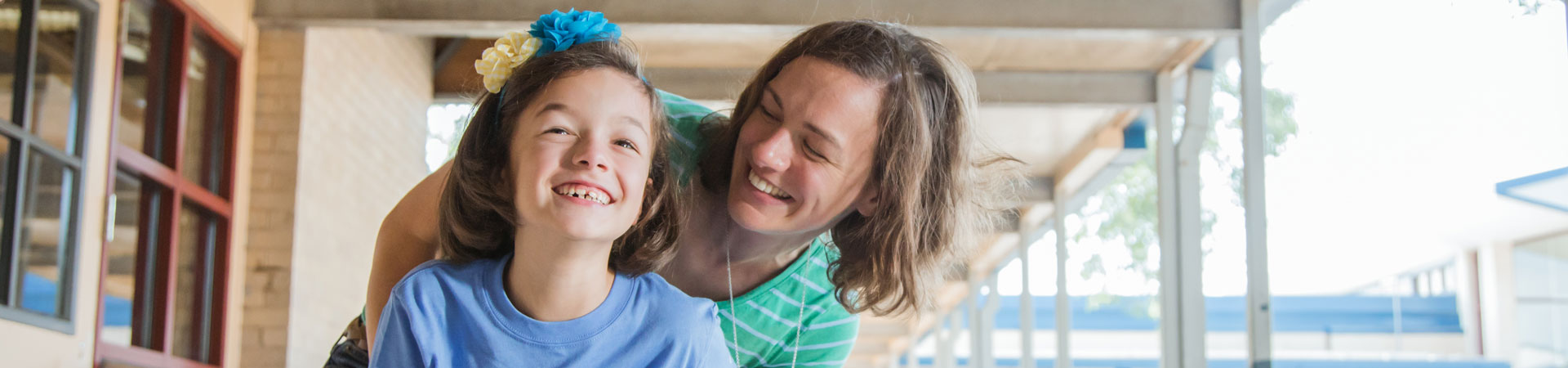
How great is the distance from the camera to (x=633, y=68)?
2.09 m

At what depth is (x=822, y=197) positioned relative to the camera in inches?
87.9

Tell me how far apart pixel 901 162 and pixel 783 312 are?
14.3 inches

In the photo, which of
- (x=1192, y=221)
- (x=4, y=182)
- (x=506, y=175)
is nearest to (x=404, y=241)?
(x=506, y=175)

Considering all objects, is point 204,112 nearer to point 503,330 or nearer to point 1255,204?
point 503,330

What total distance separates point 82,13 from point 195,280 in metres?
1.45

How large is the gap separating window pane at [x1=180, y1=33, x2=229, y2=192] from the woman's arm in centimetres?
348

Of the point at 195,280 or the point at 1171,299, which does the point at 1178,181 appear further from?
the point at 195,280

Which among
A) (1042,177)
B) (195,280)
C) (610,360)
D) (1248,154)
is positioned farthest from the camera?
(1042,177)

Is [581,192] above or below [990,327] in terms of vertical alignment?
above

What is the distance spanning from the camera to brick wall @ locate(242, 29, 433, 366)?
5836mm

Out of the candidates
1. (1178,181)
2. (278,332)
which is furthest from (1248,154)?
(278,332)

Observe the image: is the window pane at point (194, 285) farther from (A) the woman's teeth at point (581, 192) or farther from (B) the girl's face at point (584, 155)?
(A) the woman's teeth at point (581, 192)

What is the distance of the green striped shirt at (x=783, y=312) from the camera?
243 cm

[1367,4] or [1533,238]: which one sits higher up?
[1367,4]
